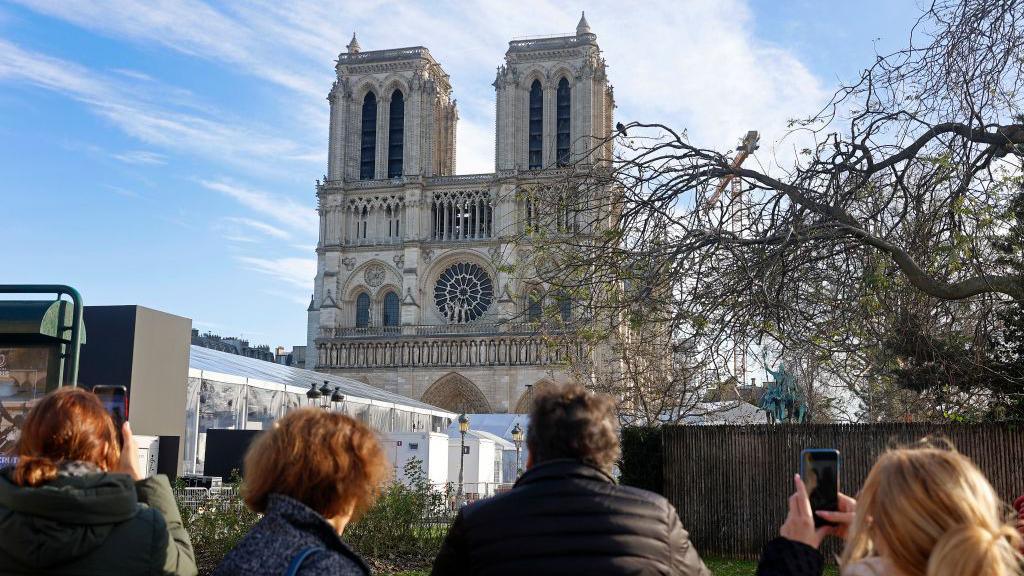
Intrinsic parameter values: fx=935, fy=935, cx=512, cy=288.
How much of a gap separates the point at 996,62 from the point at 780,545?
5406mm

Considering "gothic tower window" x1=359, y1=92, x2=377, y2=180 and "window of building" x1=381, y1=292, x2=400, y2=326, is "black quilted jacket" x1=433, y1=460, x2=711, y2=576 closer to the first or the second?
"window of building" x1=381, y1=292, x2=400, y2=326

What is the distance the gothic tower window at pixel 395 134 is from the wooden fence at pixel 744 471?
124ft

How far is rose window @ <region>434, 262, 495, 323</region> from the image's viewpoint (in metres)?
46.2

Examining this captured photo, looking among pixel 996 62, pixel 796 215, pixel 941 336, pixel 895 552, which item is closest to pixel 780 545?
pixel 895 552

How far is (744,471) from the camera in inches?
441

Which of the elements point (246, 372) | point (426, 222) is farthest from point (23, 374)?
point (426, 222)

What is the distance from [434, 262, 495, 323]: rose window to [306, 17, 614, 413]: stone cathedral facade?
0.19ft

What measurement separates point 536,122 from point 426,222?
24.2ft

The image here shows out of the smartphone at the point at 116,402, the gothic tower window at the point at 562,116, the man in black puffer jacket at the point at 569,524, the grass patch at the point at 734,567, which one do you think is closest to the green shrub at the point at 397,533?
the grass patch at the point at 734,567

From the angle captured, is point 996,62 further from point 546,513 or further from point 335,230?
point 335,230

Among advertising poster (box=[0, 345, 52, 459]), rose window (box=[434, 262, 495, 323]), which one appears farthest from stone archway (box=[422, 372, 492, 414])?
advertising poster (box=[0, 345, 52, 459])

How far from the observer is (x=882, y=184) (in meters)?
7.46

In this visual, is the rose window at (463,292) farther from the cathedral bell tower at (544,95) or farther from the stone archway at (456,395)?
the cathedral bell tower at (544,95)

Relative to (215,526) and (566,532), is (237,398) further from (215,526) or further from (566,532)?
(566,532)
